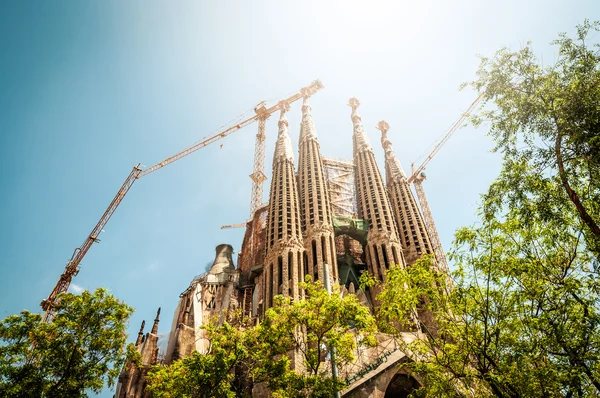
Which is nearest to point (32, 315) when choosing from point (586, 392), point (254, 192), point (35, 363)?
point (35, 363)

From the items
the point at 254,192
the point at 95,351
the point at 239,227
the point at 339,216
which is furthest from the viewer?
the point at 239,227

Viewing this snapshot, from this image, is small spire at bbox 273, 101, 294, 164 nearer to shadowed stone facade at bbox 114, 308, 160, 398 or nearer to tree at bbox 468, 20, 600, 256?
shadowed stone facade at bbox 114, 308, 160, 398

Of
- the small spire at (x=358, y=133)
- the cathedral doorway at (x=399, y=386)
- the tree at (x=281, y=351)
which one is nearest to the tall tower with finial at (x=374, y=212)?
the small spire at (x=358, y=133)

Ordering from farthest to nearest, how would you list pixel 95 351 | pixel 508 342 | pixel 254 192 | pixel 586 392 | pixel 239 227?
pixel 239 227
pixel 254 192
pixel 95 351
pixel 508 342
pixel 586 392

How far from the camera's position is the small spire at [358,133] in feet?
183

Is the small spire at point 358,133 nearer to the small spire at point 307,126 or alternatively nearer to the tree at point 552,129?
the small spire at point 307,126

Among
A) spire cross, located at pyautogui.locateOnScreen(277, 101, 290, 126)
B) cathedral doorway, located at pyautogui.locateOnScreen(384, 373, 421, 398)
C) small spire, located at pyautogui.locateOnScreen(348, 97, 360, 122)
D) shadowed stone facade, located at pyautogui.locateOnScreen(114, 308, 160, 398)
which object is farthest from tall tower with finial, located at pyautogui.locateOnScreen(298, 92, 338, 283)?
shadowed stone facade, located at pyautogui.locateOnScreen(114, 308, 160, 398)

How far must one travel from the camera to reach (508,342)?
12125mm

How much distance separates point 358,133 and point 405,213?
18.5 m

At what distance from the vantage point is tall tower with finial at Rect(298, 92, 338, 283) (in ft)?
127

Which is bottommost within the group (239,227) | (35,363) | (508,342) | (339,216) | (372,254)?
(508,342)

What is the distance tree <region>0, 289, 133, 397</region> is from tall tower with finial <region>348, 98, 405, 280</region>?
26329 millimetres

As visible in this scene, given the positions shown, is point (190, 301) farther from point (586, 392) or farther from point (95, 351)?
point (586, 392)

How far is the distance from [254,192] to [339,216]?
22721mm
